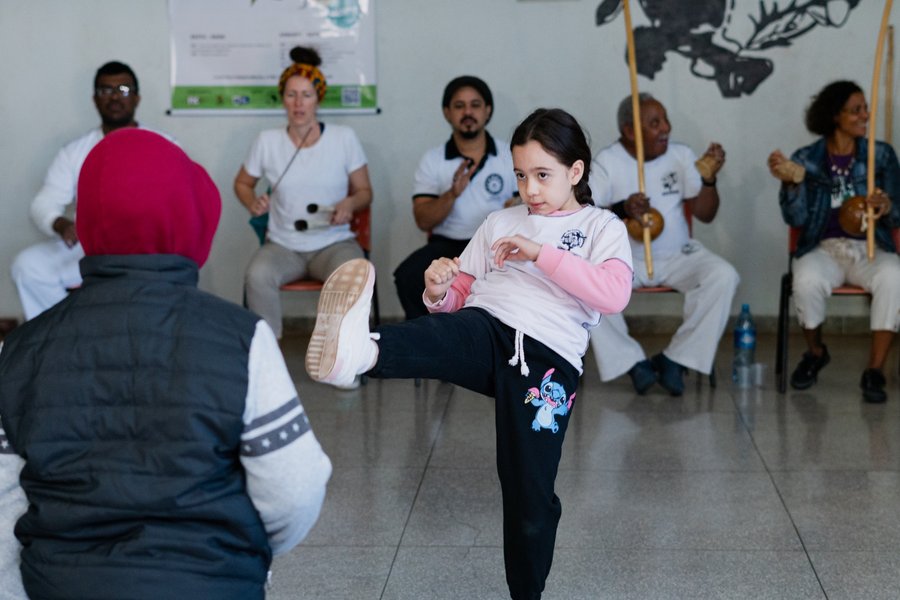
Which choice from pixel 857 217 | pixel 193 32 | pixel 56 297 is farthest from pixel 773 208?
pixel 56 297

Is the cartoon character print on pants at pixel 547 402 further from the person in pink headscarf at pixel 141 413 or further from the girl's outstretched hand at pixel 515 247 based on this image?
the person in pink headscarf at pixel 141 413

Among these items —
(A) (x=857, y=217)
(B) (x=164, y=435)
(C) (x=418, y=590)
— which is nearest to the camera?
(B) (x=164, y=435)

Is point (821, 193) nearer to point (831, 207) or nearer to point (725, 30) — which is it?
point (831, 207)

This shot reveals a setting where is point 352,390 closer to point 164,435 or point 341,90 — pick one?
point 341,90

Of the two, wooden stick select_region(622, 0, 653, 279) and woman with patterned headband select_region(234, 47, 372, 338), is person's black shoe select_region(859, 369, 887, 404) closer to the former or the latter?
wooden stick select_region(622, 0, 653, 279)

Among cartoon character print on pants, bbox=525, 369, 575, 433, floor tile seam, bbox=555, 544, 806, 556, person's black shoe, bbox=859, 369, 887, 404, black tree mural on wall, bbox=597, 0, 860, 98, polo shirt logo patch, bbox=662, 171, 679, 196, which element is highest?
black tree mural on wall, bbox=597, 0, 860, 98

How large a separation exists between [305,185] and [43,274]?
1315 millimetres

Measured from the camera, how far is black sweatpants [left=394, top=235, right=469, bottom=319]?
16.5 feet

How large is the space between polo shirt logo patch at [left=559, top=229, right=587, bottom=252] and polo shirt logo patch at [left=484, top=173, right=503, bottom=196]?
2569mm

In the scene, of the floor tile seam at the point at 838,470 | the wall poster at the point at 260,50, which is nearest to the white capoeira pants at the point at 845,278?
the floor tile seam at the point at 838,470

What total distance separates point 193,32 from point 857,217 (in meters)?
3.61

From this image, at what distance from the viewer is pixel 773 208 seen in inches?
242

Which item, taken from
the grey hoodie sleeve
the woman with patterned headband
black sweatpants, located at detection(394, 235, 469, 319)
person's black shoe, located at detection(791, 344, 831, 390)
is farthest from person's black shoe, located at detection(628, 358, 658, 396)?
the grey hoodie sleeve

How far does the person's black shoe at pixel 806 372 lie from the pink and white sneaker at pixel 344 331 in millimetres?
3296
